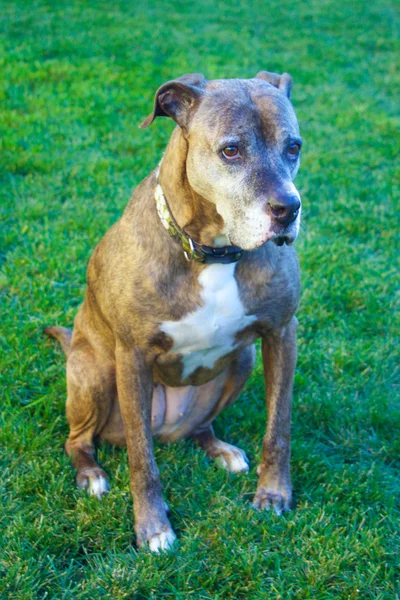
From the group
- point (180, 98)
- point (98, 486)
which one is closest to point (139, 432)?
point (98, 486)

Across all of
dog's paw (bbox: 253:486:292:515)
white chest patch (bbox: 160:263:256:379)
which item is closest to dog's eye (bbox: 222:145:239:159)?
white chest patch (bbox: 160:263:256:379)

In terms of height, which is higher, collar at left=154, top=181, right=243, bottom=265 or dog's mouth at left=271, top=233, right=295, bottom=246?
dog's mouth at left=271, top=233, right=295, bottom=246

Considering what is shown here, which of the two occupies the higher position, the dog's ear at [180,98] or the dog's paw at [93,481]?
the dog's ear at [180,98]

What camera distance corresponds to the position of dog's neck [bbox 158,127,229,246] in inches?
108

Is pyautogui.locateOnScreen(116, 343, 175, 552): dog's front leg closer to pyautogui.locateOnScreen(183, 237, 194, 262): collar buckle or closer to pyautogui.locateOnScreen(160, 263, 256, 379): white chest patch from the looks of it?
pyautogui.locateOnScreen(160, 263, 256, 379): white chest patch

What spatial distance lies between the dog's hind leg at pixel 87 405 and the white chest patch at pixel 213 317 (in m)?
0.48

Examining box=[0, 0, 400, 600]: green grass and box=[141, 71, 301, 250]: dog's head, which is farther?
box=[0, 0, 400, 600]: green grass

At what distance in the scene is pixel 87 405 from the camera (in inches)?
128

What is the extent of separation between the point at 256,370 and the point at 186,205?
1402 millimetres

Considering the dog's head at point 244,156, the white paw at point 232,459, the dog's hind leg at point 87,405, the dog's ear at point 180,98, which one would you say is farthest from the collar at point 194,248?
the white paw at point 232,459

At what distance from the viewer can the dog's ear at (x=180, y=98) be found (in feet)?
8.95

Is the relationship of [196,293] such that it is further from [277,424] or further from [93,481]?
[93,481]

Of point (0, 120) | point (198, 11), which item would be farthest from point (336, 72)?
point (0, 120)

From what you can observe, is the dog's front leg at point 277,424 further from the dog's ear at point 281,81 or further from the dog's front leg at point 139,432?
the dog's ear at point 281,81
